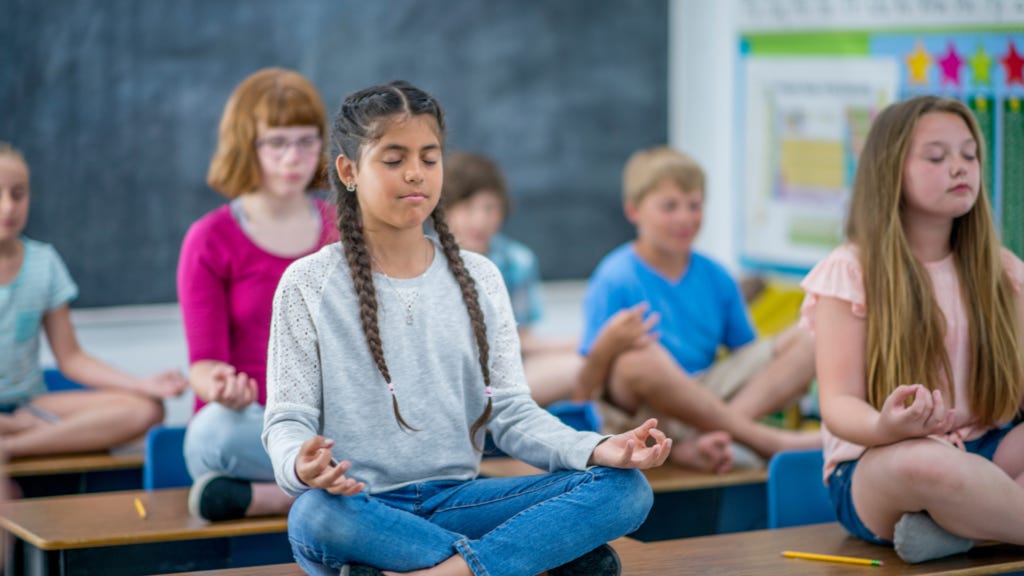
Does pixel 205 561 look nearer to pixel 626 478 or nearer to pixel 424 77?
pixel 626 478

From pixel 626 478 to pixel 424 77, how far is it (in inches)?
119

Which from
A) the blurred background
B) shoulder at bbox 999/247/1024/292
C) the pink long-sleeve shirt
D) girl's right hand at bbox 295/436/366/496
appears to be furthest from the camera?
the blurred background

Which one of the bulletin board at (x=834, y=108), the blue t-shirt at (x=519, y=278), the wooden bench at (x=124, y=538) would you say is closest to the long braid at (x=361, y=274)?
the wooden bench at (x=124, y=538)

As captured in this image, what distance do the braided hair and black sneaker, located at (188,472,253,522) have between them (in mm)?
636

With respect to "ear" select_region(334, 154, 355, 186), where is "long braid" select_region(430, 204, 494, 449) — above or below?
below

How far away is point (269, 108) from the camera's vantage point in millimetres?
3000

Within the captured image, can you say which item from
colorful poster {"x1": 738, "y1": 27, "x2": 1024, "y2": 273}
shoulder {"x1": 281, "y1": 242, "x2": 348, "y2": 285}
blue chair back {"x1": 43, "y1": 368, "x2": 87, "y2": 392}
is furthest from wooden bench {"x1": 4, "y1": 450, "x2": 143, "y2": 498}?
colorful poster {"x1": 738, "y1": 27, "x2": 1024, "y2": 273}

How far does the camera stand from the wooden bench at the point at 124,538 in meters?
2.40

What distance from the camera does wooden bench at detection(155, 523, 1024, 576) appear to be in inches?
88.1

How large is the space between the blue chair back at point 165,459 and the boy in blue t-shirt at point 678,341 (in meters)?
1.05

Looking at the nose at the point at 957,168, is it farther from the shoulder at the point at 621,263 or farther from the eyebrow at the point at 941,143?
the shoulder at the point at 621,263

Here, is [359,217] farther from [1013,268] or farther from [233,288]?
[1013,268]

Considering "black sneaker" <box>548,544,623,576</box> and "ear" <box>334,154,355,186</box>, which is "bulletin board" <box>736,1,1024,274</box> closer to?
"black sneaker" <box>548,544,623,576</box>

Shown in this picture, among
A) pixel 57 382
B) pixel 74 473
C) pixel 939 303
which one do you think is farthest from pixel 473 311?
pixel 57 382
